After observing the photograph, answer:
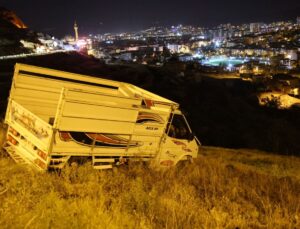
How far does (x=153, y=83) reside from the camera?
4147 cm

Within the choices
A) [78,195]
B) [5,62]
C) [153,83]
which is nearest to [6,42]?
[5,62]

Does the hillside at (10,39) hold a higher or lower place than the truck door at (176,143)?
higher

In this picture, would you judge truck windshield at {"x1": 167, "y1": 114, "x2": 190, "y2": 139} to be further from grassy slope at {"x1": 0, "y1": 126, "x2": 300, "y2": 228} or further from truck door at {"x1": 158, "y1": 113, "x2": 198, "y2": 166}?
grassy slope at {"x1": 0, "y1": 126, "x2": 300, "y2": 228}

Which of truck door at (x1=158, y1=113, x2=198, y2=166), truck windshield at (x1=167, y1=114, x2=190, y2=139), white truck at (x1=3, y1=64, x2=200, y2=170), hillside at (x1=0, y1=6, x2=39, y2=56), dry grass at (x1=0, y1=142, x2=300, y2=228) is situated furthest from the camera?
hillside at (x1=0, y1=6, x2=39, y2=56)

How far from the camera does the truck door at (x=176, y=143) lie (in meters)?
8.80

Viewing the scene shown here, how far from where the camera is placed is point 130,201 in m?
5.44

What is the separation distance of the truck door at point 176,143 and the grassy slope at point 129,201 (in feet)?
2.86

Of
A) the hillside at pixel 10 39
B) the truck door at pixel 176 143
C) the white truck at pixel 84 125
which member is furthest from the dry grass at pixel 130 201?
the hillside at pixel 10 39

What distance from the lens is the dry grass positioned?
14.4ft

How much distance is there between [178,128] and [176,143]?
Result: 0.48 m

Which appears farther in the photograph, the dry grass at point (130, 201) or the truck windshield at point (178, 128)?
the truck windshield at point (178, 128)

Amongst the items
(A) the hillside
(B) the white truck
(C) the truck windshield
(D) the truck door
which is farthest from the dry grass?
(A) the hillside

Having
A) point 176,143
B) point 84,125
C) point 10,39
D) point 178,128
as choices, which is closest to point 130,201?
point 84,125

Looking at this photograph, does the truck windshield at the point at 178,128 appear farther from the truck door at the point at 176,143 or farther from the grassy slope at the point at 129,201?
the grassy slope at the point at 129,201
